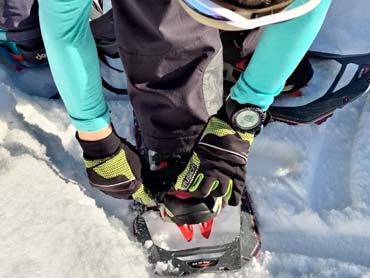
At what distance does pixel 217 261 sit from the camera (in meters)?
1.52

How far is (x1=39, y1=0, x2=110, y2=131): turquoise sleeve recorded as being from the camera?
110 centimetres

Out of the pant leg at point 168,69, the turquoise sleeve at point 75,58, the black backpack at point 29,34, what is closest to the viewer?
the turquoise sleeve at point 75,58

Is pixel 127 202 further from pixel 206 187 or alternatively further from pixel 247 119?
pixel 247 119

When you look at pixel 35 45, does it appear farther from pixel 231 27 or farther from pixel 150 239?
pixel 231 27

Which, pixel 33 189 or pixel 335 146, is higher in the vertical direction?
pixel 335 146

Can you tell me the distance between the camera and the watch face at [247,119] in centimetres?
131

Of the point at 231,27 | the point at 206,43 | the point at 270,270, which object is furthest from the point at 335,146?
the point at 231,27

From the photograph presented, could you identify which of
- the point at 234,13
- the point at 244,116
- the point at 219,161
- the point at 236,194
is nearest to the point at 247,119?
the point at 244,116

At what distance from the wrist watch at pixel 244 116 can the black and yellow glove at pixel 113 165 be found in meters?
0.29

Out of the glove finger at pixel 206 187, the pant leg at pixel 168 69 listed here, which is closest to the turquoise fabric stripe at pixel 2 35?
the pant leg at pixel 168 69

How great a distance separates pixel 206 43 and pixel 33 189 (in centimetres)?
66

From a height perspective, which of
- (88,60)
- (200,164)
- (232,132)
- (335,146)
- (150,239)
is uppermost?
(88,60)

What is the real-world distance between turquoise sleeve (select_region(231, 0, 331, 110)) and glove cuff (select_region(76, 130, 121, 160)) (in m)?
0.31

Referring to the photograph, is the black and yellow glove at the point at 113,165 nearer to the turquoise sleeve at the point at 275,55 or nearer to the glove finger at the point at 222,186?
the glove finger at the point at 222,186
